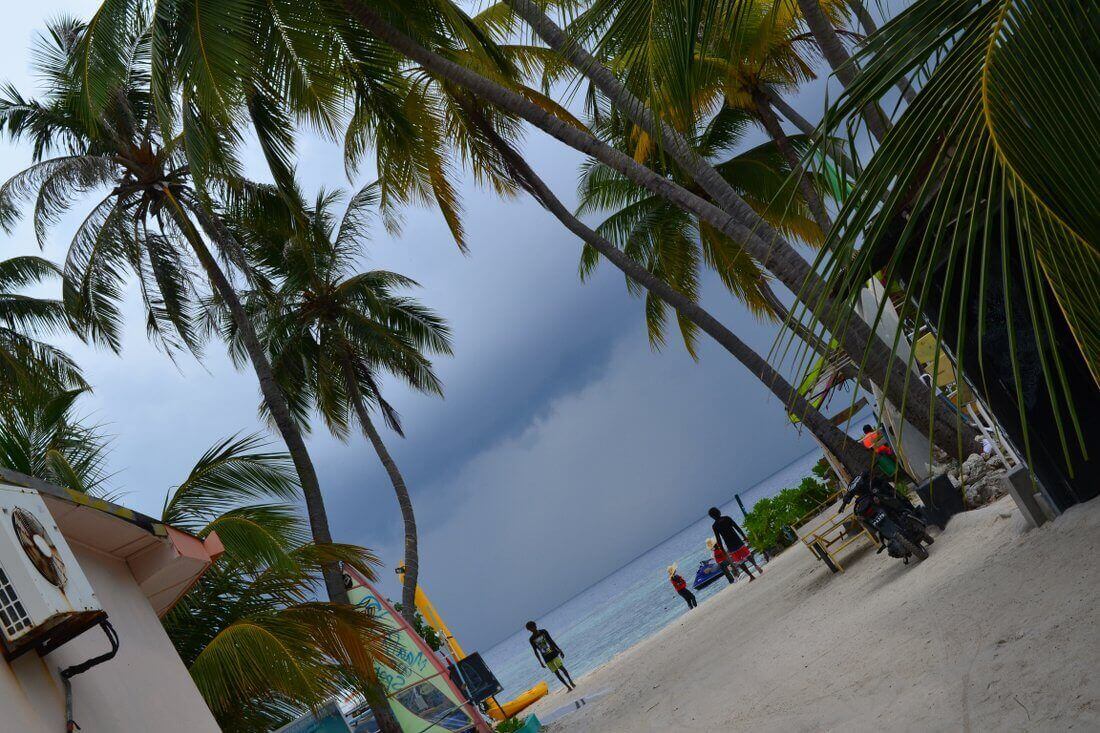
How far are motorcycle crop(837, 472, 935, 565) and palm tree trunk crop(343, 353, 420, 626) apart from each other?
9401mm

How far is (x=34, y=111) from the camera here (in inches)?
567

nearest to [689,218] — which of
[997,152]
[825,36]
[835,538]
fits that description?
[835,538]

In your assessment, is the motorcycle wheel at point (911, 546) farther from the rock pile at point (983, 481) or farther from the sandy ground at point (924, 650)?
the rock pile at point (983, 481)

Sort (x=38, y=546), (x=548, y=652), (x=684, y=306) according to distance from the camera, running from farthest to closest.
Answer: (x=548, y=652)
(x=684, y=306)
(x=38, y=546)

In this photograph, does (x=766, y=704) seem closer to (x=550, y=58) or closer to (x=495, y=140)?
(x=495, y=140)

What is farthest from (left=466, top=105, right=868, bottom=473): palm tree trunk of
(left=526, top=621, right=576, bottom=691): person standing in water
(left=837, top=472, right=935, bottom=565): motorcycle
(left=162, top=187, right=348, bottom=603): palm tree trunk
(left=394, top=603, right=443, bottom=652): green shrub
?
(left=394, top=603, right=443, bottom=652): green shrub

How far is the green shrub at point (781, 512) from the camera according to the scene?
1916cm

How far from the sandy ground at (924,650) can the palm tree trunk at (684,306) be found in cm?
195

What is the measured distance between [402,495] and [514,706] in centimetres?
482

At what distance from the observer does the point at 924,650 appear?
21.4ft

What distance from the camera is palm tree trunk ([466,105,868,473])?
42.8 ft

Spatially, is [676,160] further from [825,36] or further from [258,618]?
[258,618]

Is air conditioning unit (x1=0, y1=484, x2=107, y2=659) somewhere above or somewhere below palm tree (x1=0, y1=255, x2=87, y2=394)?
below

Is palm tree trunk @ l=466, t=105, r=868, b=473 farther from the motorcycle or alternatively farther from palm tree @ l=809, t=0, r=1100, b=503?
palm tree @ l=809, t=0, r=1100, b=503
